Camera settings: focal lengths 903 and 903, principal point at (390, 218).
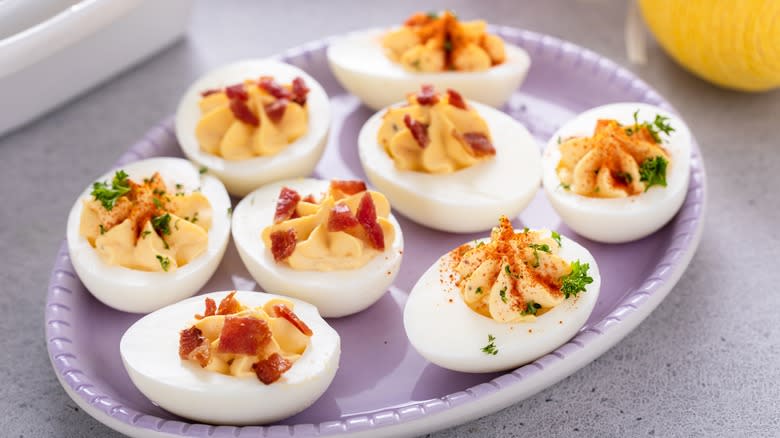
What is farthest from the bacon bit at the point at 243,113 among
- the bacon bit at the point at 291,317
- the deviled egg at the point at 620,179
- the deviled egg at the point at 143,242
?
the deviled egg at the point at 620,179

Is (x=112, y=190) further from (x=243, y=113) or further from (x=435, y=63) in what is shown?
(x=435, y=63)

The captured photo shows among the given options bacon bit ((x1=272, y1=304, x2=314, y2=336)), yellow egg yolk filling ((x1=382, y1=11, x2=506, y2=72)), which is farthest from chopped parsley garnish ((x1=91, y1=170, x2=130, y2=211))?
→ yellow egg yolk filling ((x1=382, y1=11, x2=506, y2=72))

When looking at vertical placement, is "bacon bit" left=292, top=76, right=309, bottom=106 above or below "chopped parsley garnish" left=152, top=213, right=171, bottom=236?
above

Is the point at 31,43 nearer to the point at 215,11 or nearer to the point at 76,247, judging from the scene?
the point at 76,247

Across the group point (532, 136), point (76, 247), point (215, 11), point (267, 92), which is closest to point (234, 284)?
point (76, 247)

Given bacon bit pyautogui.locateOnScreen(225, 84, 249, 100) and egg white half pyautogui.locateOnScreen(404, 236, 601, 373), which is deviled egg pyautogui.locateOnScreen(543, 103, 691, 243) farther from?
bacon bit pyautogui.locateOnScreen(225, 84, 249, 100)

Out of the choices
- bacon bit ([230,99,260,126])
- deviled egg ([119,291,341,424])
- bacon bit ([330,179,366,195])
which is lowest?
deviled egg ([119,291,341,424])

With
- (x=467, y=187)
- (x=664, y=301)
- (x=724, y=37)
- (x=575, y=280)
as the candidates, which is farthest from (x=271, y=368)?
(x=724, y=37)
